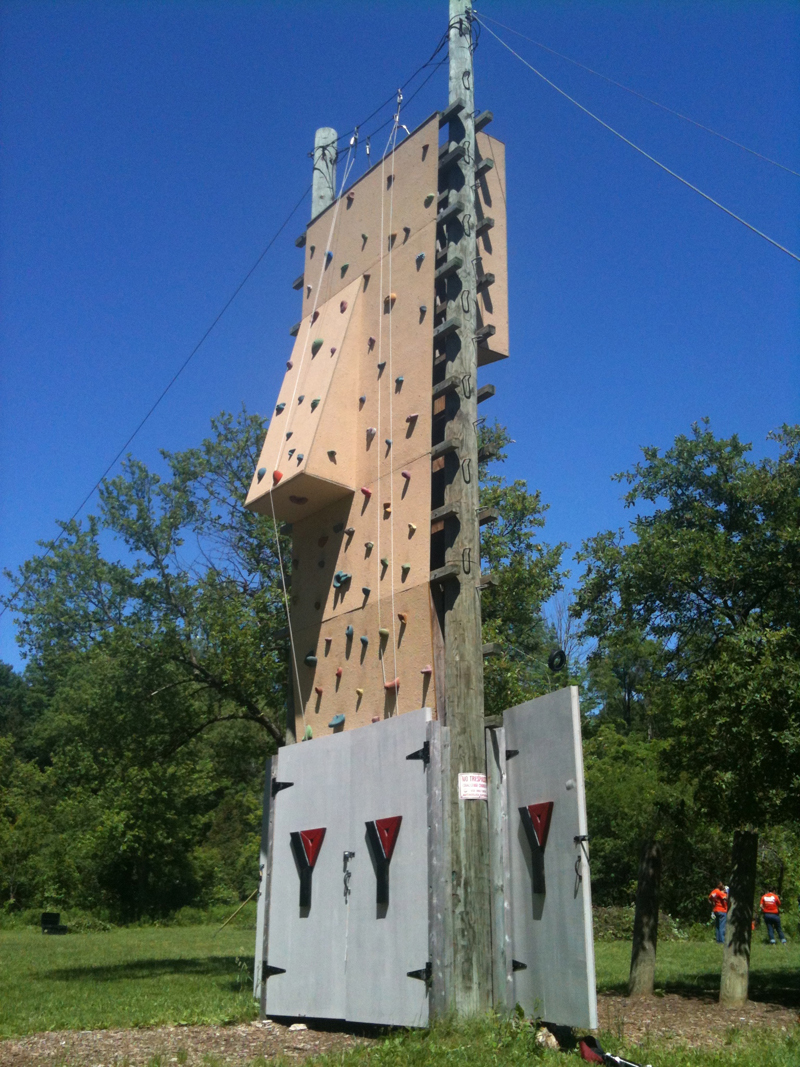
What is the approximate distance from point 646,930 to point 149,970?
921cm

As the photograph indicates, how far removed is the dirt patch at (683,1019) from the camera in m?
8.02

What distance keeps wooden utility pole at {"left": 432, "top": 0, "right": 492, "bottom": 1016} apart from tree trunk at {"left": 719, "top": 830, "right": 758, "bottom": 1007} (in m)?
4.18

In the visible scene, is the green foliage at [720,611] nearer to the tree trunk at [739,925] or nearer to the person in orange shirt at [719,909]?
the tree trunk at [739,925]

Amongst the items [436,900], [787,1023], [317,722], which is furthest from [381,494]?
[787,1023]

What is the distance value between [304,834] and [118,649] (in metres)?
6.56

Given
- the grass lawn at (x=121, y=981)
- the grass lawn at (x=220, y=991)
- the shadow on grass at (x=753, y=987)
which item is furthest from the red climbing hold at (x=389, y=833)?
the shadow on grass at (x=753, y=987)

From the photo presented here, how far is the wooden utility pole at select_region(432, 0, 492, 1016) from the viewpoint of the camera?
286 inches

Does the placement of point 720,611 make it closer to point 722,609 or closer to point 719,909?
point 722,609

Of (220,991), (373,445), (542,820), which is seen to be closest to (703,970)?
(220,991)

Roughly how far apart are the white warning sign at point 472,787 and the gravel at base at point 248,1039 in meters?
2.02

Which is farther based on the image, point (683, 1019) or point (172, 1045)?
point (683, 1019)

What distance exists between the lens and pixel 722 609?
12.6 metres

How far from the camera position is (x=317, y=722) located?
381 inches

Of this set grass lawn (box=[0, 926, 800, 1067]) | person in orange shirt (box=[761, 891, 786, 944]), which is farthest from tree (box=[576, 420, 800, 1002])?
person in orange shirt (box=[761, 891, 786, 944])
